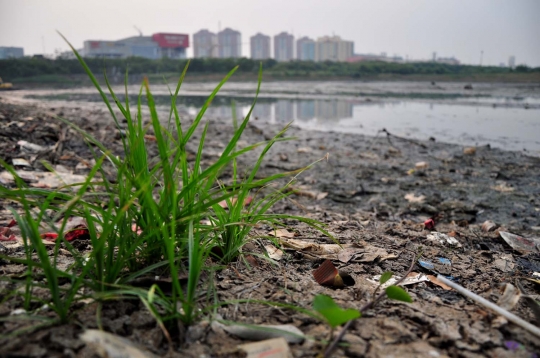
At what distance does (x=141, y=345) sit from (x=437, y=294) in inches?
37.7

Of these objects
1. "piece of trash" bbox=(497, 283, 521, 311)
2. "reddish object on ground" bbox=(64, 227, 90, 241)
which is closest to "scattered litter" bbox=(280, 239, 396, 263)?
"piece of trash" bbox=(497, 283, 521, 311)

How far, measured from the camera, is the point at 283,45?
128 m

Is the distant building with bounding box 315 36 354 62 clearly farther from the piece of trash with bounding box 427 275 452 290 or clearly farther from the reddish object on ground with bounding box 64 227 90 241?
the piece of trash with bounding box 427 275 452 290

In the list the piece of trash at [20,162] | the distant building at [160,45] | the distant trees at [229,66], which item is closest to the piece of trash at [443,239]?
Result: the piece of trash at [20,162]

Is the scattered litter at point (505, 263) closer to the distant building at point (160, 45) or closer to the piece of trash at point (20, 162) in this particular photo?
the piece of trash at point (20, 162)

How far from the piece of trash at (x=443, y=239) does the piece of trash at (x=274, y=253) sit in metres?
0.92

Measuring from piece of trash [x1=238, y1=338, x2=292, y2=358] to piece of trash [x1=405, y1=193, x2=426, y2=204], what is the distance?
297 cm

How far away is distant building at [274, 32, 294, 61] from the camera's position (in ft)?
418

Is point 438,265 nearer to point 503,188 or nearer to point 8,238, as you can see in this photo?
point 8,238

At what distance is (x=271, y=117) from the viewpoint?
1213cm

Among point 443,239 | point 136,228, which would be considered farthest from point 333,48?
point 136,228

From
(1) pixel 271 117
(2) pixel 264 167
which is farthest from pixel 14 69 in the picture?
(2) pixel 264 167

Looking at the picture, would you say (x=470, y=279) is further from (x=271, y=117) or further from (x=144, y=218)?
(x=271, y=117)

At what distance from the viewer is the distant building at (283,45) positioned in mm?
127375
